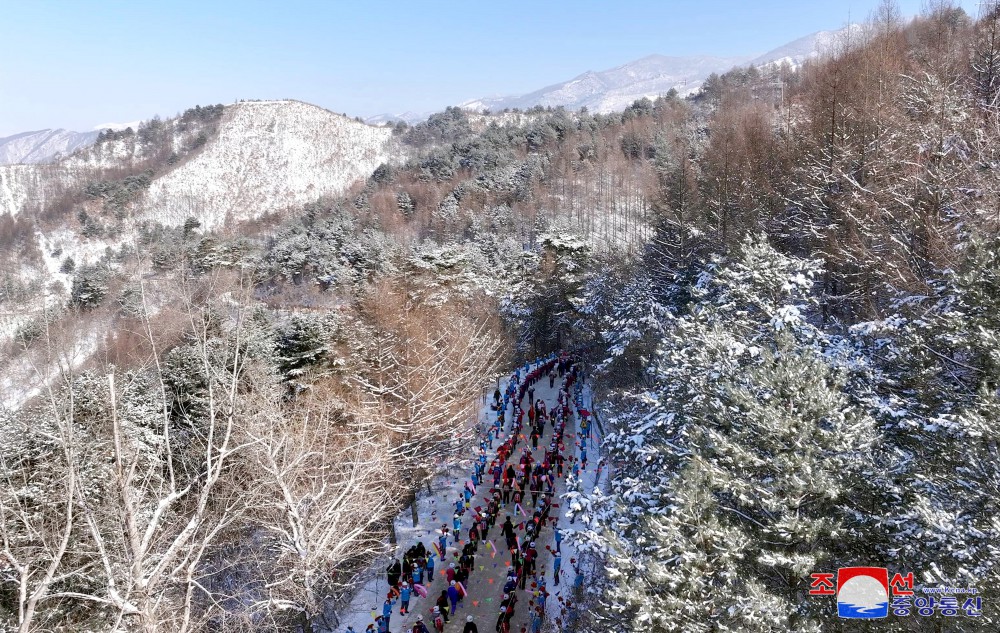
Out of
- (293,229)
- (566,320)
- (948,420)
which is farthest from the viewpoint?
(293,229)

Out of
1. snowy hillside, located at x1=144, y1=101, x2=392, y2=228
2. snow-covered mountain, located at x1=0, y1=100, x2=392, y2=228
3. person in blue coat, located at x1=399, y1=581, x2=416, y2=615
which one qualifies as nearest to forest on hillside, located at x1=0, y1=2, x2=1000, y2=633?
person in blue coat, located at x1=399, y1=581, x2=416, y2=615

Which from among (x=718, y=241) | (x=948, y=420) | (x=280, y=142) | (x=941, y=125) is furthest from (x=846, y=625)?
(x=280, y=142)

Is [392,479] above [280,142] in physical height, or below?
below

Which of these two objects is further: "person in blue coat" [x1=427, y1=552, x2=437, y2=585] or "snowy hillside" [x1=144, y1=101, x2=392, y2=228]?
"snowy hillside" [x1=144, y1=101, x2=392, y2=228]

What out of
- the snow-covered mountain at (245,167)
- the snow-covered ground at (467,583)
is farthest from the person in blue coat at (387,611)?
the snow-covered mountain at (245,167)

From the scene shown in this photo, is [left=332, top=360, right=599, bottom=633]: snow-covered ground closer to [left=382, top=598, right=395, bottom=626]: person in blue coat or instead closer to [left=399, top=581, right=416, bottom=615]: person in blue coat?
[left=399, top=581, right=416, bottom=615]: person in blue coat

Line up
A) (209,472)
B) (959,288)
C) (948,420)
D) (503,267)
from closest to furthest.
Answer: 1. (209,472)
2. (948,420)
3. (959,288)
4. (503,267)

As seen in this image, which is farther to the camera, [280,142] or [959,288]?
[280,142]

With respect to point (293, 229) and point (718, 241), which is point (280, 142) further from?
point (718, 241)
